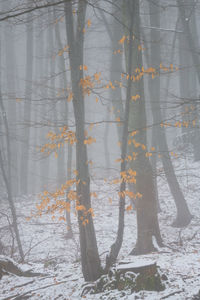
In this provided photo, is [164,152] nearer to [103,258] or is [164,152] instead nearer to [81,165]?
[103,258]

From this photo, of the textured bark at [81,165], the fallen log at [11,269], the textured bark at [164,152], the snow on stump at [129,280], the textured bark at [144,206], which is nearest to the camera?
the snow on stump at [129,280]

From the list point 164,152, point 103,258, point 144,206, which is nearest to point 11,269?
point 103,258

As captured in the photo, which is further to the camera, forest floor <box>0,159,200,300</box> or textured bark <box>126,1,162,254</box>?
textured bark <box>126,1,162,254</box>

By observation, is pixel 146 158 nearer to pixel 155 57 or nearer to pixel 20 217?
pixel 155 57

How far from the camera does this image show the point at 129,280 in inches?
143

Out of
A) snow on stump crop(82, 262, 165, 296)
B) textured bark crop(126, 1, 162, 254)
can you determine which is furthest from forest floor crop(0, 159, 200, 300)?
textured bark crop(126, 1, 162, 254)

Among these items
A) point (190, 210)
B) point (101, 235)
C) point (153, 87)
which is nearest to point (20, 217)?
point (101, 235)

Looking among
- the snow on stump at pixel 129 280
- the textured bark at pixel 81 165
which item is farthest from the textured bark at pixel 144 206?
the snow on stump at pixel 129 280

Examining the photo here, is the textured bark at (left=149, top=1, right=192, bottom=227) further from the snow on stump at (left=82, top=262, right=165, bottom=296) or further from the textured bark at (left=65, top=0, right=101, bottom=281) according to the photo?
the snow on stump at (left=82, top=262, right=165, bottom=296)

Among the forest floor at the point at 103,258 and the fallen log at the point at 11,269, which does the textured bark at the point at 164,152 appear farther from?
the fallen log at the point at 11,269

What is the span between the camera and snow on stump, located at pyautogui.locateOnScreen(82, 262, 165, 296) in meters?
3.51

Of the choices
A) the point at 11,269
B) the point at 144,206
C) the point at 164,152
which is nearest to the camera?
the point at 11,269

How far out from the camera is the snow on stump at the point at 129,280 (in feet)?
11.5

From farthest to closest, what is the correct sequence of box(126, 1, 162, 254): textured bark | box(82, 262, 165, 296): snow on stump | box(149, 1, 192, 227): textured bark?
box(149, 1, 192, 227): textured bark < box(126, 1, 162, 254): textured bark < box(82, 262, 165, 296): snow on stump
